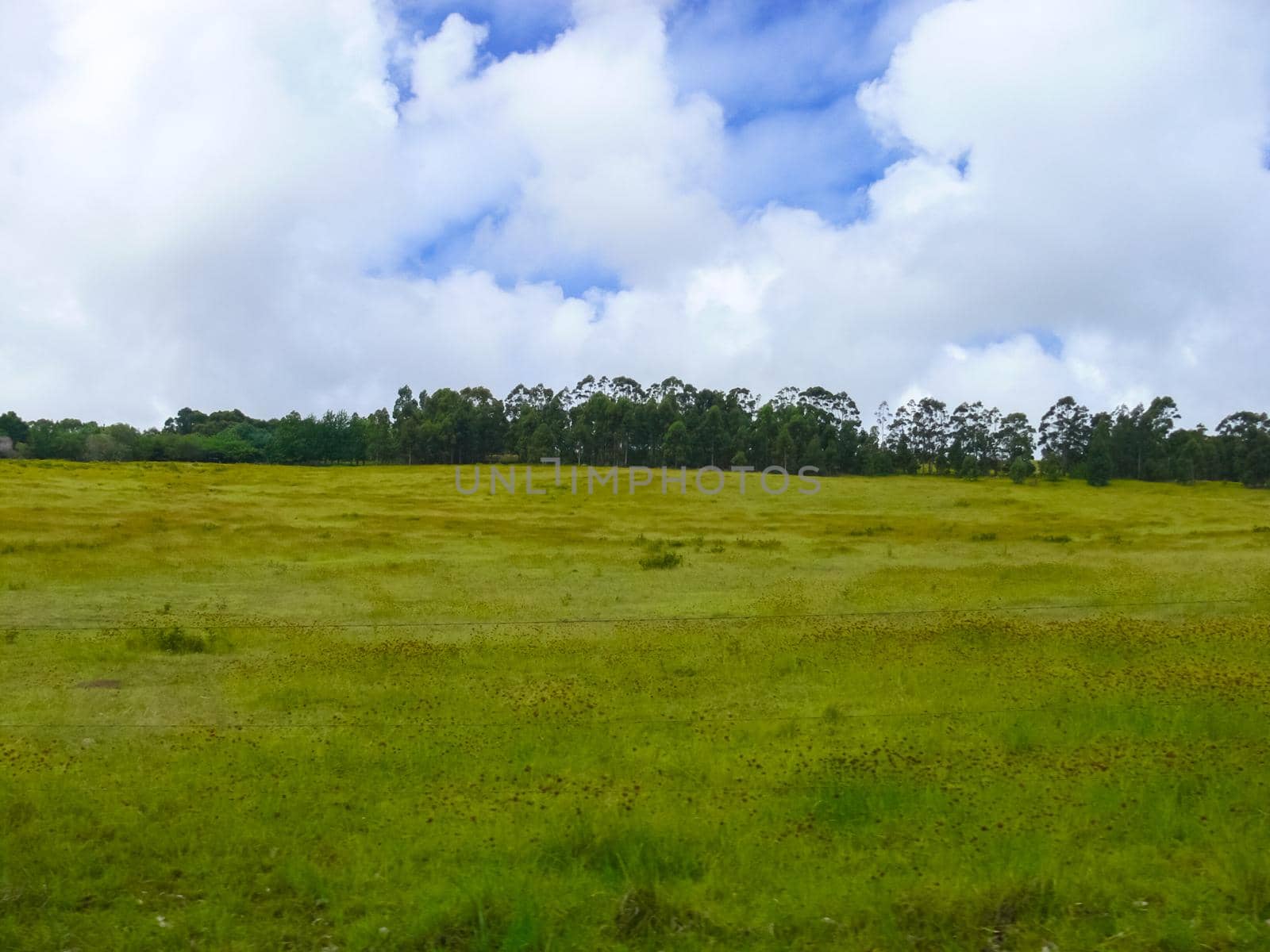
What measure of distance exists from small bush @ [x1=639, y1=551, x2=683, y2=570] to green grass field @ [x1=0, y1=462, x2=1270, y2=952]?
5.73 meters

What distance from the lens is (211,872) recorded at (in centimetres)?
695

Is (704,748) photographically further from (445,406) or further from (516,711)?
(445,406)

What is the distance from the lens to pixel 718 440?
126 meters

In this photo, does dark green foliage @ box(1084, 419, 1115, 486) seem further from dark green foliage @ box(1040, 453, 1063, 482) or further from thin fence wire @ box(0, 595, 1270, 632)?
thin fence wire @ box(0, 595, 1270, 632)

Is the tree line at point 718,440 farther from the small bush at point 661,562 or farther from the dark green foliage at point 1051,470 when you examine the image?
the small bush at point 661,562

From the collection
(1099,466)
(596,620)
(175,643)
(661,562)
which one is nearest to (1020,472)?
(1099,466)

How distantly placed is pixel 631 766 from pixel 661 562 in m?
19.5

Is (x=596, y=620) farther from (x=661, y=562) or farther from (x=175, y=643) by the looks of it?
(x=661, y=562)

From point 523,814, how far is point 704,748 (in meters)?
2.71

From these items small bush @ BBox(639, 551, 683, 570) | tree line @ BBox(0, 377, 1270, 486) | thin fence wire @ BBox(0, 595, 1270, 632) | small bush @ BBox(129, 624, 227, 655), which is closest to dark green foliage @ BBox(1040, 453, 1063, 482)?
tree line @ BBox(0, 377, 1270, 486)

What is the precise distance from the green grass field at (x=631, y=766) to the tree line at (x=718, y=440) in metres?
99.0

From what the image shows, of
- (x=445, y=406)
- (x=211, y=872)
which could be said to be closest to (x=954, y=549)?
(x=211, y=872)

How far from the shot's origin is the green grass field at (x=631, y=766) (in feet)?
20.7

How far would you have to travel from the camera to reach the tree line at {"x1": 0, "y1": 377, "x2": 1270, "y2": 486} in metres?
119
